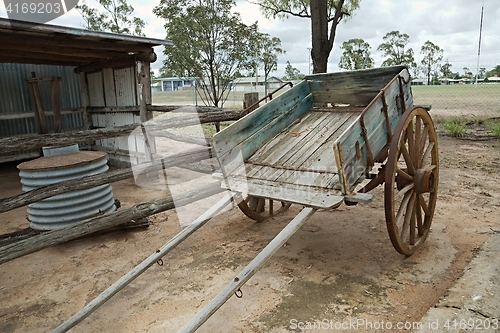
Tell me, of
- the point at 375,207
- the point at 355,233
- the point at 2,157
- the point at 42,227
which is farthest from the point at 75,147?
the point at 2,157

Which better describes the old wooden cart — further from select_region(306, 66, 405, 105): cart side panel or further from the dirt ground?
the dirt ground

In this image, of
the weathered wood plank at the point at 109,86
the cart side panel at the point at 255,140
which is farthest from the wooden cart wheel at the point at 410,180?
the weathered wood plank at the point at 109,86

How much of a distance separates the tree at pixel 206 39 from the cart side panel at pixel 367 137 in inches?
310

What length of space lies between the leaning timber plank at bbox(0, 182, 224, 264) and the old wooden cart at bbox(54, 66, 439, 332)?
62 cm

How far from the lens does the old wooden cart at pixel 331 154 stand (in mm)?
2727

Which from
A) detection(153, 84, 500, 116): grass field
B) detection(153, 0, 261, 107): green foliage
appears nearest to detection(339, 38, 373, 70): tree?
detection(153, 84, 500, 116): grass field

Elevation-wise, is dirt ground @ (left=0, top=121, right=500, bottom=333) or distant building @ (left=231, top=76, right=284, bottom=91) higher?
distant building @ (left=231, top=76, right=284, bottom=91)

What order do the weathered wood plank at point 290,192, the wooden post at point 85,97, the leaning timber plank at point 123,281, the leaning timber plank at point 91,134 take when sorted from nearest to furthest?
the leaning timber plank at point 123,281 < the weathered wood plank at point 290,192 < the leaning timber plank at point 91,134 < the wooden post at point 85,97

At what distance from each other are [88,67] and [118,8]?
10.7 meters

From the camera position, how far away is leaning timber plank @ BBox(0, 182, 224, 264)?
2832mm

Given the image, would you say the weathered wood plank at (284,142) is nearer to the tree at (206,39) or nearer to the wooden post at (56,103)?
the wooden post at (56,103)

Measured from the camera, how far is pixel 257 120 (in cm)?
358

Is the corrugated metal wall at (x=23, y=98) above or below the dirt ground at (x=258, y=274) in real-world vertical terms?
above

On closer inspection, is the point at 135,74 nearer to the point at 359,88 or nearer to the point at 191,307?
the point at 359,88
